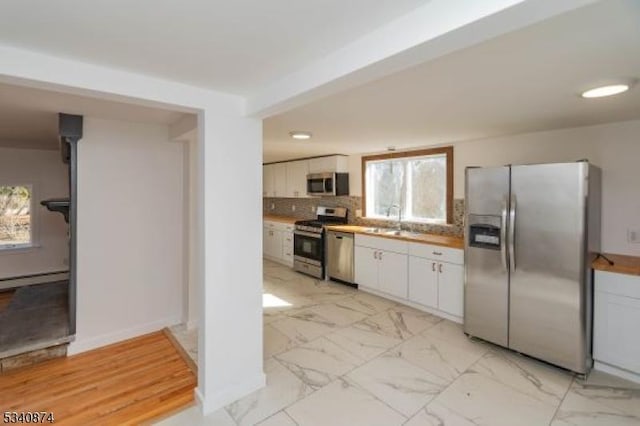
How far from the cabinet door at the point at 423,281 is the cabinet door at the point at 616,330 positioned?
1.43 meters

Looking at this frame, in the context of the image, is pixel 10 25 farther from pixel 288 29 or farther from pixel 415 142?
pixel 415 142

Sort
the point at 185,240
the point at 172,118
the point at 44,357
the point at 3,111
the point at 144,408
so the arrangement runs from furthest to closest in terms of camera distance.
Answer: the point at 185,240
the point at 172,118
the point at 44,357
the point at 3,111
the point at 144,408

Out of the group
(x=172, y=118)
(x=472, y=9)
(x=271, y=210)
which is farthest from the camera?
(x=271, y=210)

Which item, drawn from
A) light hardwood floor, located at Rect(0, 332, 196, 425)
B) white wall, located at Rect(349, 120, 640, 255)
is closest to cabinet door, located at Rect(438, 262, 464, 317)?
white wall, located at Rect(349, 120, 640, 255)

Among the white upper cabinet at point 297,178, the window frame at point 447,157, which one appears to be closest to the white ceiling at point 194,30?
the window frame at point 447,157

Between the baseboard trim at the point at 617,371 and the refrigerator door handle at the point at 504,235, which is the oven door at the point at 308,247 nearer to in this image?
the refrigerator door handle at the point at 504,235

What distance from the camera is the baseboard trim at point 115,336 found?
293 cm

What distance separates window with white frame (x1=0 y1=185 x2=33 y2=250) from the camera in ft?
16.0

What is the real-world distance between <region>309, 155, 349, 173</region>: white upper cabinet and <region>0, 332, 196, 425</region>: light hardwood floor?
140 inches

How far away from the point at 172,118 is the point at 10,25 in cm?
176

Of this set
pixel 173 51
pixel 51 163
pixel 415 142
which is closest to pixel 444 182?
pixel 415 142

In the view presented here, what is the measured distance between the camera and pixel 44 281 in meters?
4.98

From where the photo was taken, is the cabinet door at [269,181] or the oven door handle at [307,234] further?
the cabinet door at [269,181]

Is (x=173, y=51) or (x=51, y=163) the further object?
(x=51, y=163)
